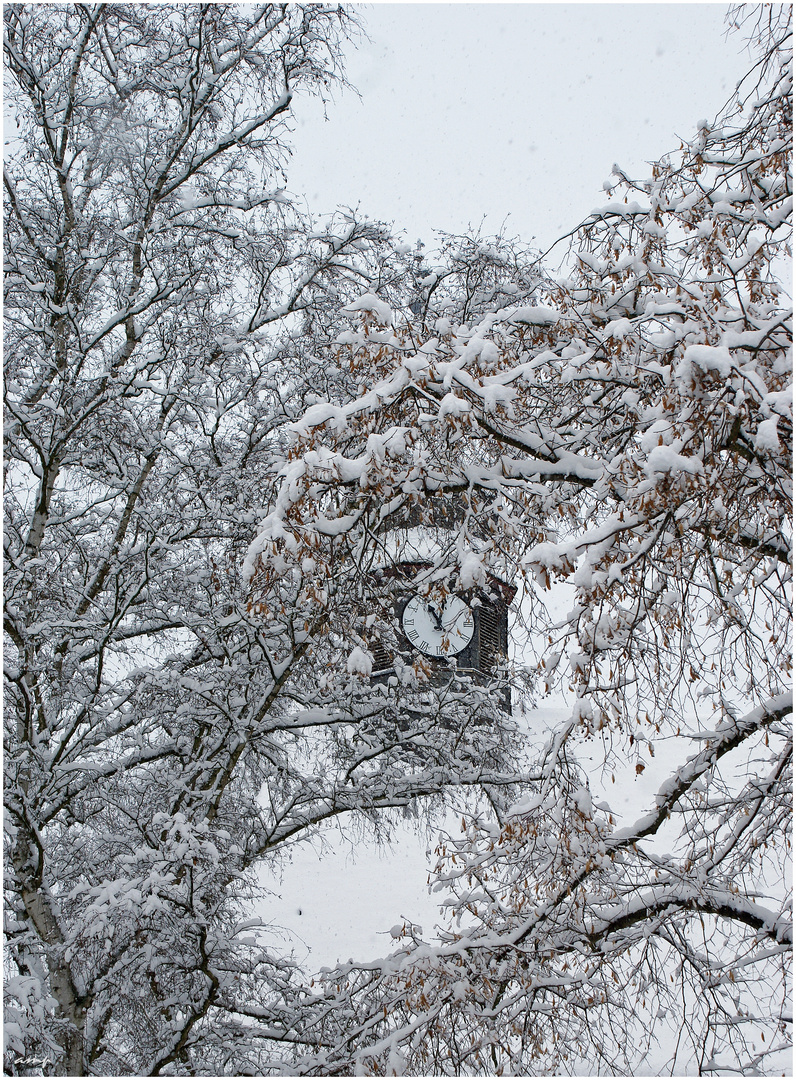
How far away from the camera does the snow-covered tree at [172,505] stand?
5.01 metres

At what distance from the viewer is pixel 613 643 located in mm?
3213

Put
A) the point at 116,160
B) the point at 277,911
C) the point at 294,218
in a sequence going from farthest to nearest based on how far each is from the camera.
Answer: the point at 277,911 < the point at 294,218 < the point at 116,160

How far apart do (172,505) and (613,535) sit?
165 inches

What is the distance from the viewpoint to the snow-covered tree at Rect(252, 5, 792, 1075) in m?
2.88

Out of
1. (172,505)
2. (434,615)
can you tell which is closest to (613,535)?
(434,615)

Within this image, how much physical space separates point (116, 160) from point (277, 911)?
6.32 metres

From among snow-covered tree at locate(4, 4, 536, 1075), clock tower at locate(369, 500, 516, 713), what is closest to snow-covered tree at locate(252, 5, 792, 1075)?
clock tower at locate(369, 500, 516, 713)

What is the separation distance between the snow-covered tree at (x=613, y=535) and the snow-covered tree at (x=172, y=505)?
1412mm

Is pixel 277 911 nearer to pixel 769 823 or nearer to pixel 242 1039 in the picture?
pixel 242 1039

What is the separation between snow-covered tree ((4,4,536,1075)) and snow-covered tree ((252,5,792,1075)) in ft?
4.63

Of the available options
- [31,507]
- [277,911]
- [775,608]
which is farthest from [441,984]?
[277,911]

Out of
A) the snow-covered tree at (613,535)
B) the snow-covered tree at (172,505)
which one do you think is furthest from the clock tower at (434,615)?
the snow-covered tree at (172,505)

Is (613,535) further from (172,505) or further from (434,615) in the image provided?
(172,505)

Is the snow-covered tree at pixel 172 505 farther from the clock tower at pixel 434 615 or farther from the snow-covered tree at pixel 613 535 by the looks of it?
the snow-covered tree at pixel 613 535
